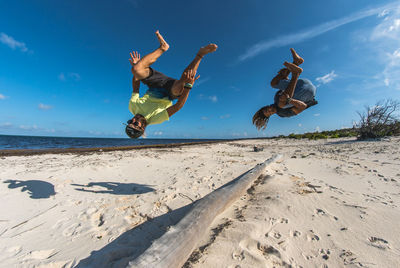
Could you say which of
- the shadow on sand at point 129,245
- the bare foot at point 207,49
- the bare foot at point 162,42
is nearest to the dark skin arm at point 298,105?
the bare foot at point 207,49

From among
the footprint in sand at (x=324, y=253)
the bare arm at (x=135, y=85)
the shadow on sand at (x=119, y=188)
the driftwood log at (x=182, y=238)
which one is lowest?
the shadow on sand at (x=119, y=188)

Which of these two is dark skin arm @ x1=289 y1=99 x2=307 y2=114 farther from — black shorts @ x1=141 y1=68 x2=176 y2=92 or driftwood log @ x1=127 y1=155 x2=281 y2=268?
black shorts @ x1=141 y1=68 x2=176 y2=92

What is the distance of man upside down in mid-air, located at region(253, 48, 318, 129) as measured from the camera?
3.39 meters

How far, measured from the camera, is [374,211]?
2477 millimetres

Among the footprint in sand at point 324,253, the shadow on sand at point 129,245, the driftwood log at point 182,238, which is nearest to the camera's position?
the driftwood log at point 182,238

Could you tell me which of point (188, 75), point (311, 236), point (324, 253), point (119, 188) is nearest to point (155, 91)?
point (188, 75)

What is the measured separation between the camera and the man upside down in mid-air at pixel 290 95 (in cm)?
339

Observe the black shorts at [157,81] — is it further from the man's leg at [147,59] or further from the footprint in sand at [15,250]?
the footprint in sand at [15,250]

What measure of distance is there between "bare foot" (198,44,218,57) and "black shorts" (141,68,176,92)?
89 cm

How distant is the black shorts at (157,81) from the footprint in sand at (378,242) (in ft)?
12.9

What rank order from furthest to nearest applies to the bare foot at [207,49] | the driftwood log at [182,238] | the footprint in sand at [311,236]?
the bare foot at [207,49]
the footprint in sand at [311,236]
the driftwood log at [182,238]

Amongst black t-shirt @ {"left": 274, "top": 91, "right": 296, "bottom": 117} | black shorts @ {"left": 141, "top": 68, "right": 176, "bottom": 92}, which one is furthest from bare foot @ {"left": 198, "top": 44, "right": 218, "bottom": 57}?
black t-shirt @ {"left": 274, "top": 91, "right": 296, "bottom": 117}

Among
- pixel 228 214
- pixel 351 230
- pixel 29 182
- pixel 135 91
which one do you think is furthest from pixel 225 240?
pixel 29 182

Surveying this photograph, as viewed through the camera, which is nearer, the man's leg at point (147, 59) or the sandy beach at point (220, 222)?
the sandy beach at point (220, 222)
